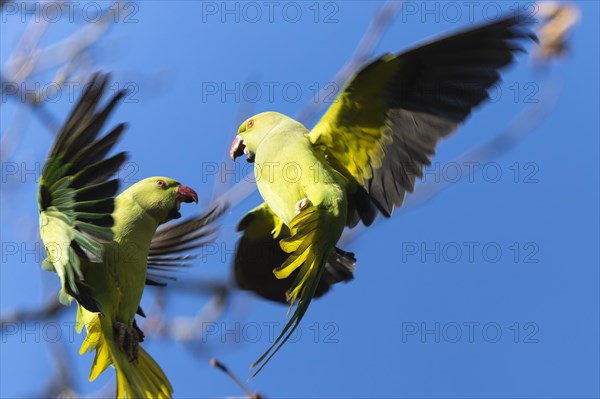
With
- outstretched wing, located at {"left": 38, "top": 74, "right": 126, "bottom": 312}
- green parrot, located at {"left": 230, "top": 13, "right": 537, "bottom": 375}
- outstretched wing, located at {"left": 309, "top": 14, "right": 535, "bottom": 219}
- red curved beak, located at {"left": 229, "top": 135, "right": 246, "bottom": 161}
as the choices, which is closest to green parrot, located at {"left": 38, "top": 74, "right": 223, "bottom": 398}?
outstretched wing, located at {"left": 38, "top": 74, "right": 126, "bottom": 312}

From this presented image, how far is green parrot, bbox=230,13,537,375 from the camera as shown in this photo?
3367 millimetres

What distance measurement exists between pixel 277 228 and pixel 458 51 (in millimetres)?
1266

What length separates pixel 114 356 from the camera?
3.25 metres

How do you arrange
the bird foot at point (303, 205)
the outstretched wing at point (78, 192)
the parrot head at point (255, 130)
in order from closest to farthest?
the outstretched wing at point (78, 192) → the bird foot at point (303, 205) → the parrot head at point (255, 130)

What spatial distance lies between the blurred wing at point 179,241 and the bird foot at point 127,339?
0.68 metres

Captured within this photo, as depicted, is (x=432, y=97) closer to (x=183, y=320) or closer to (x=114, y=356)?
(x=114, y=356)

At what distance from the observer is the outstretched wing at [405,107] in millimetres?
3416

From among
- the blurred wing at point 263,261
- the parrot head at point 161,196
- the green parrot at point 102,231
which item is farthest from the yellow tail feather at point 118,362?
the blurred wing at point 263,261

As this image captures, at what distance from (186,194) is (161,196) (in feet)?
0.40

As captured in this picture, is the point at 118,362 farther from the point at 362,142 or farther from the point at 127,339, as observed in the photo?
the point at 362,142

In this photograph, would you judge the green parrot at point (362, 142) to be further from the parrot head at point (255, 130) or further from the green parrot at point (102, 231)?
the green parrot at point (102, 231)

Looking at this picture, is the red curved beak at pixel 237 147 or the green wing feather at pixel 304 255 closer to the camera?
the green wing feather at pixel 304 255

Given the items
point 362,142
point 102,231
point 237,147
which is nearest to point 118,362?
point 102,231

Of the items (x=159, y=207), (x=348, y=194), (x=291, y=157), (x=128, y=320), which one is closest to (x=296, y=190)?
(x=291, y=157)
